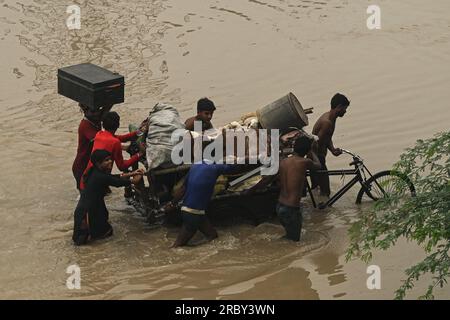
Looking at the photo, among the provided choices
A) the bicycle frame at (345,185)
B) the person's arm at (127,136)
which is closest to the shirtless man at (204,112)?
the person's arm at (127,136)

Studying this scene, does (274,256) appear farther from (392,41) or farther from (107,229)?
(392,41)

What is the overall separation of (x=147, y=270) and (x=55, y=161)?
11.6ft

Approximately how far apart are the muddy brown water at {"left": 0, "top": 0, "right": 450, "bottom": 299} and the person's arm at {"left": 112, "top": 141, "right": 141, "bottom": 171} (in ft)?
2.57

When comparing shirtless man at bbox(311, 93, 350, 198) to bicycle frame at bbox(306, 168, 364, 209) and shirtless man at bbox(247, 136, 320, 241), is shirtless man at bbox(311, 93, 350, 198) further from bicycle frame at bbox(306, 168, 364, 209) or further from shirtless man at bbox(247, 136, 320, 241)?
shirtless man at bbox(247, 136, 320, 241)

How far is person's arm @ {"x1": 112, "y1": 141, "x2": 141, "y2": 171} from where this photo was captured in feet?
→ 27.9

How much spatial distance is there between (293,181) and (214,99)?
5.24 metres

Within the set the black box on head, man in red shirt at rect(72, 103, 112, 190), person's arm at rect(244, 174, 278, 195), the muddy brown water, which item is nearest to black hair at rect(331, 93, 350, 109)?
the muddy brown water

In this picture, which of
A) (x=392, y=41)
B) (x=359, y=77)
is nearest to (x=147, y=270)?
(x=359, y=77)

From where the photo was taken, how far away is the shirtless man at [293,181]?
8.30m

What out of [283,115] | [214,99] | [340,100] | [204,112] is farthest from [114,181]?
[214,99]

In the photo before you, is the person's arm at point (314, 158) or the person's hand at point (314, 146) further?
the person's hand at point (314, 146)

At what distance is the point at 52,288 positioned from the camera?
7.71m

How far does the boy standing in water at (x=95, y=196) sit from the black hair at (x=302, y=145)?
1671 millimetres

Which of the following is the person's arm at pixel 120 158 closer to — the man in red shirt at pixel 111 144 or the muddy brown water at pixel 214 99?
the man in red shirt at pixel 111 144
